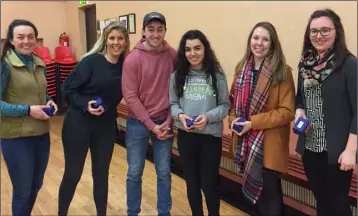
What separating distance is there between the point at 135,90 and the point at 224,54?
1.80 m

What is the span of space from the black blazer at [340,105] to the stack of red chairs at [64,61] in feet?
19.0

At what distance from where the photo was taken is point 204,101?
2.19m

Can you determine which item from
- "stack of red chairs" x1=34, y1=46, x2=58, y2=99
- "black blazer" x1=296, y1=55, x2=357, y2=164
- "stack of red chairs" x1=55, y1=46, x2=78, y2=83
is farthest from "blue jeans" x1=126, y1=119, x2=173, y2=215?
"stack of red chairs" x1=55, y1=46, x2=78, y2=83

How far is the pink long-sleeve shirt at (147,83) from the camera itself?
2279 mm

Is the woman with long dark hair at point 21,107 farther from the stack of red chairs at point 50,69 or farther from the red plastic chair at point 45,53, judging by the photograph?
the red plastic chair at point 45,53

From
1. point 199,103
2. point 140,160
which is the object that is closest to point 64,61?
point 140,160

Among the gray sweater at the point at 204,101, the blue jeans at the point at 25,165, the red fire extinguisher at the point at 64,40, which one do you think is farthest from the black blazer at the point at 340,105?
the red fire extinguisher at the point at 64,40

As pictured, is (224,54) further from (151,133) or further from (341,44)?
(341,44)

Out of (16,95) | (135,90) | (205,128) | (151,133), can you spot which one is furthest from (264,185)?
(16,95)

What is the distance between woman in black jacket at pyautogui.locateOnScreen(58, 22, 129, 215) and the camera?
2272 mm

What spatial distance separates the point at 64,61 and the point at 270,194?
5.83m

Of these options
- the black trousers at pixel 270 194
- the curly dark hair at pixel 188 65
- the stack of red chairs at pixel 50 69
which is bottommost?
the black trousers at pixel 270 194

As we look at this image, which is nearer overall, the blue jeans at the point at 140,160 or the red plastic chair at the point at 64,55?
the blue jeans at the point at 140,160

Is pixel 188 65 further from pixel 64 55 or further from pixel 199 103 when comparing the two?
pixel 64 55
